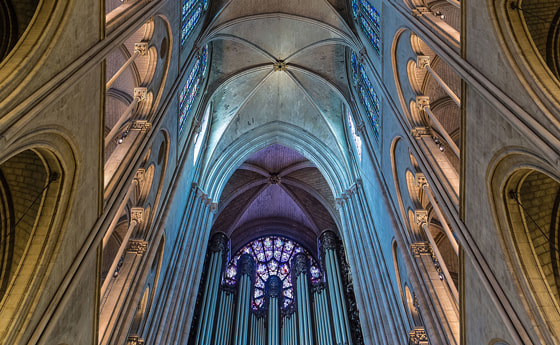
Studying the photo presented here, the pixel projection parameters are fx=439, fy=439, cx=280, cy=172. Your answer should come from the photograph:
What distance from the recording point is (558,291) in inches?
240

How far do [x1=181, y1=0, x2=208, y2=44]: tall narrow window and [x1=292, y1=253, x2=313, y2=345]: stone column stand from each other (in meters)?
12.4

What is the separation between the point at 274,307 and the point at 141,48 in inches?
562

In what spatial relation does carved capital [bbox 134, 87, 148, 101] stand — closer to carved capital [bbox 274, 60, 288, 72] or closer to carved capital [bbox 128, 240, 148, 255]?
carved capital [bbox 128, 240, 148, 255]

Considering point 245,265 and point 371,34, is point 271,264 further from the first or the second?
point 371,34

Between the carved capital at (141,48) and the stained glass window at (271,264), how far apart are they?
14436 millimetres

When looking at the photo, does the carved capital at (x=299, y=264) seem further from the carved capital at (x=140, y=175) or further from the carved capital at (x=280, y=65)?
the carved capital at (x=140, y=175)

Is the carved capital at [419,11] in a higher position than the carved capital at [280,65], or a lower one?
lower

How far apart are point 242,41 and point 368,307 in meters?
11.3

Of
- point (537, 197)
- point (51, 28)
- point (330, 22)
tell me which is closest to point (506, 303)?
point (537, 197)

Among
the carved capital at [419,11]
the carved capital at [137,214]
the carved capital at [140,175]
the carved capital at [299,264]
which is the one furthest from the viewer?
the carved capital at [299,264]

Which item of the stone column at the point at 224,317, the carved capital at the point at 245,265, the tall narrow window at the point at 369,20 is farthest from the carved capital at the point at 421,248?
the carved capital at the point at 245,265

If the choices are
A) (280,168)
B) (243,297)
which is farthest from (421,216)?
(280,168)

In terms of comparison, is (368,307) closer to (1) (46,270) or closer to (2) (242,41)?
(1) (46,270)

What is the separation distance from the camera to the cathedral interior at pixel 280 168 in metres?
5.90
